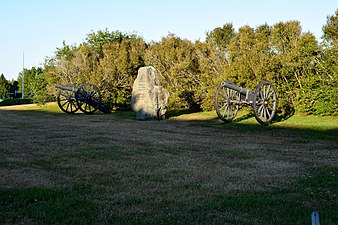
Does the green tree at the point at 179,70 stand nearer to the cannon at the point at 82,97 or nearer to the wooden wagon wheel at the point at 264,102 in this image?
the cannon at the point at 82,97

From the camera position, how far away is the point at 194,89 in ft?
59.0

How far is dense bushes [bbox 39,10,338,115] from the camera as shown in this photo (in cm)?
1406

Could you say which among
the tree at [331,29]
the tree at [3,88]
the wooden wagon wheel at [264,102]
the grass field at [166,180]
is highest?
the tree at [331,29]

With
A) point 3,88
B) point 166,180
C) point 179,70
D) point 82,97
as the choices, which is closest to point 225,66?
point 179,70

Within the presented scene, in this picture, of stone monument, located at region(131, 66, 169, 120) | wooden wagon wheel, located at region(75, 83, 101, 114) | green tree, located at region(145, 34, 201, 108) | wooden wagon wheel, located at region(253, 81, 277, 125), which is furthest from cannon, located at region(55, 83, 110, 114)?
wooden wagon wheel, located at region(253, 81, 277, 125)

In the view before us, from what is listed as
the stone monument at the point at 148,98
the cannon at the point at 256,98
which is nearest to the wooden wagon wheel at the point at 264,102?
the cannon at the point at 256,98

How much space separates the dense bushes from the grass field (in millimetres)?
5723

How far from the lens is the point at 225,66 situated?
1620 cm

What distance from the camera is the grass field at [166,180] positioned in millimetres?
3500

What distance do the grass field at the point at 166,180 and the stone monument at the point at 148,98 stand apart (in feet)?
18.5

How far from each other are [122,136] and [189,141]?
5.80 feet

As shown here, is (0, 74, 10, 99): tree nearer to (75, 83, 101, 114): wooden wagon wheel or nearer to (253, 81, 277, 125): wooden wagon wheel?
(75, 83, 101, 114): wooden wagon wheel

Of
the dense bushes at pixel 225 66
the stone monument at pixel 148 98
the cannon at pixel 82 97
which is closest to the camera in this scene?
the dense bushes at pixel 225 66

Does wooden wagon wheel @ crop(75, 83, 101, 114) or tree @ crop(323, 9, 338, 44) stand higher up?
tree @ crop(323, 9, 338, 44)
